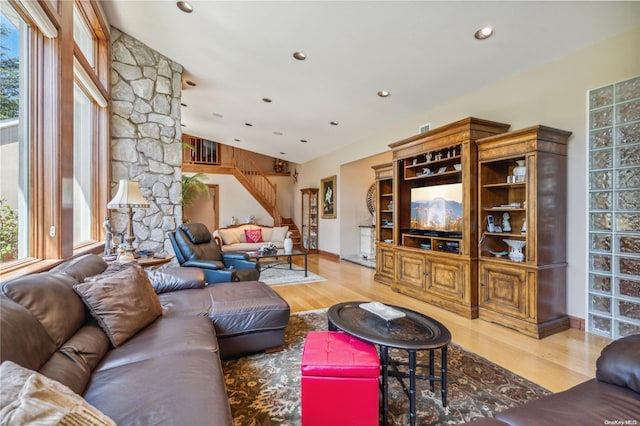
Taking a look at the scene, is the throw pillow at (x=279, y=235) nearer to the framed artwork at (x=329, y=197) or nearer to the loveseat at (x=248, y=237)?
the loveseat at (x=248, y=237)

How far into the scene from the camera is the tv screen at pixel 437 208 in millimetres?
3655

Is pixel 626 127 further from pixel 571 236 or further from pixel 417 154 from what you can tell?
pixel 417 154

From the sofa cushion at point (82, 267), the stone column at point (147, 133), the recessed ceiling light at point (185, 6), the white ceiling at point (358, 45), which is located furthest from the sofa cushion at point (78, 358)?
the recessed ceiling light at point (185, 6)

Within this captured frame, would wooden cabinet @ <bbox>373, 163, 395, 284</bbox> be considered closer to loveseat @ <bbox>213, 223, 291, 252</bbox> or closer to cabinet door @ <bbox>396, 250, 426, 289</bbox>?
cabinet door @ <bbox>396, 250, 426, 289</bbox>

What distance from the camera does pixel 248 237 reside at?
7500mm

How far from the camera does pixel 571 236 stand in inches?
119

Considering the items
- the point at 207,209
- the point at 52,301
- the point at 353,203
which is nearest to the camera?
the point at 52,301

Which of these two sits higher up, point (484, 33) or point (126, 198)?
point (484, 33)

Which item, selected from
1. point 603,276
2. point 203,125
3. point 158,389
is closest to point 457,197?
point 603,276

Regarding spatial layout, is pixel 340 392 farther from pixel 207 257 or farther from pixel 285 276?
pixel 285 276

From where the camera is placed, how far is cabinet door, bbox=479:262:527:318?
296 centimetres

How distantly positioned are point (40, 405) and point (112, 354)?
3.18 ft

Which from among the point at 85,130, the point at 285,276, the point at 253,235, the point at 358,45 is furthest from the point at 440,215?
the point at 253,235

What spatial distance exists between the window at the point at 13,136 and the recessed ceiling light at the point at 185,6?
1476mm
